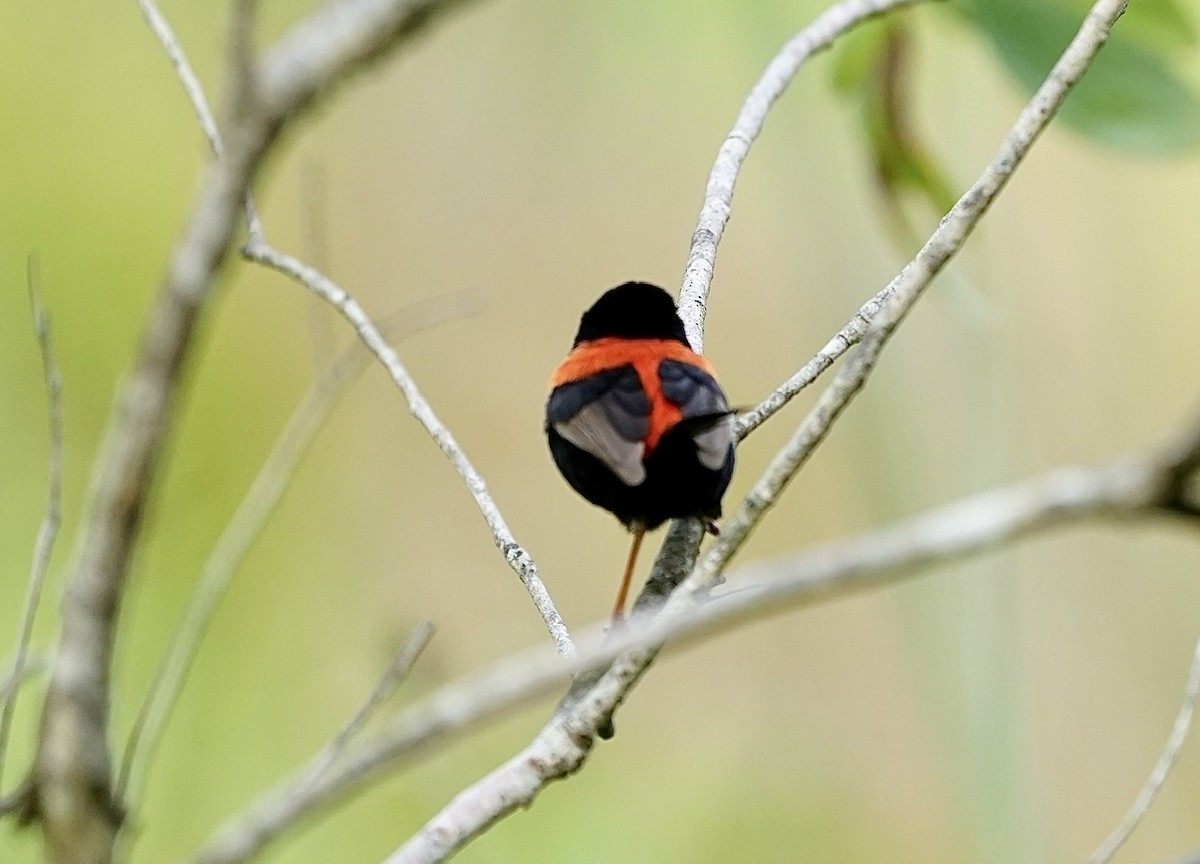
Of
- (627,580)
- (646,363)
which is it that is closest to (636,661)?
(627,580)

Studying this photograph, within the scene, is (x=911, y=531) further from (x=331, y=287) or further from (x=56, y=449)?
(x=331, y=287)

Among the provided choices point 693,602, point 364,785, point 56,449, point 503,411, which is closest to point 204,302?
point 364,785

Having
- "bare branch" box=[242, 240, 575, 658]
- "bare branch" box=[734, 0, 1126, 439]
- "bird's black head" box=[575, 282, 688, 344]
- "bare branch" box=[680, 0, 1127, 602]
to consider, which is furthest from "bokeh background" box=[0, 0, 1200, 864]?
"bare branch" box=[680, 0, 1127, 602]

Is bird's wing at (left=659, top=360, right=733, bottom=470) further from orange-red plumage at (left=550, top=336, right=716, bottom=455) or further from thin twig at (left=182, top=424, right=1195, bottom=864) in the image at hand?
thin twig at (left=182, top=424, right=1195, bottom=864)

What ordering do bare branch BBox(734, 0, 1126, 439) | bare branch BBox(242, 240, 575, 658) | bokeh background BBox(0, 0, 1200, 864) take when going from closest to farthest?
bare branch BBox(734, 0, 1126, 439), bare branch BBox(242, 240, 575, 658), bokeh background BBox(0, 0, 1200, 864)

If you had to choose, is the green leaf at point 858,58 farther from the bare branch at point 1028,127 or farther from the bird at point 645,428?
the bare branch at point 1028,127

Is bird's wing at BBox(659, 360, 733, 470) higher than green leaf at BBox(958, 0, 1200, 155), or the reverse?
green leaf at BBox(958, 0, 1200, 155)
